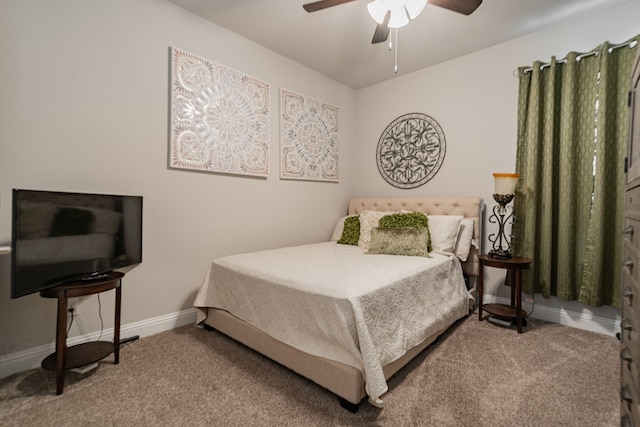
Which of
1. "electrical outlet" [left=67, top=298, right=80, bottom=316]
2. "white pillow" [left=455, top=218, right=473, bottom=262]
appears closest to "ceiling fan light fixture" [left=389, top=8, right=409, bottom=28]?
"white pillow" [left=455, top=218, right=473, bottom=262]

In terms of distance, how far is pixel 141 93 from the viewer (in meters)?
2.32

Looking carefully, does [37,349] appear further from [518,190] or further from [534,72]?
[534,72]

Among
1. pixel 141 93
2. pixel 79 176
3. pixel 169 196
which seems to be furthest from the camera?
pixel 169 196

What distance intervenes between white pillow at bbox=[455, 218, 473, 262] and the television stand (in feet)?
9.30

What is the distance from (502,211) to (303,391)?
98.7 inches

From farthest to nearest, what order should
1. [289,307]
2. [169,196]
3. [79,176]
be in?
[169,196], [79,176], [289,307]

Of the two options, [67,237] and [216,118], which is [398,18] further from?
[67,237]

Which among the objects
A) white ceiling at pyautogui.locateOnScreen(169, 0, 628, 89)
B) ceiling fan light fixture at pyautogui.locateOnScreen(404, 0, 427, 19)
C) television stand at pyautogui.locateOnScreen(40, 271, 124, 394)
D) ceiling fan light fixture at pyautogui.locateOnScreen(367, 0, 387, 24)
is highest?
white ceiling at pyautogui.locateOnScreen(169, 0, 628, 89)

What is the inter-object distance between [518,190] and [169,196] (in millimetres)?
3192

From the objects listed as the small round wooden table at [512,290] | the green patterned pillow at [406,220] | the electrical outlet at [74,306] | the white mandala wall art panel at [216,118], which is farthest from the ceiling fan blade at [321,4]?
the electrical outlet at [74,306]

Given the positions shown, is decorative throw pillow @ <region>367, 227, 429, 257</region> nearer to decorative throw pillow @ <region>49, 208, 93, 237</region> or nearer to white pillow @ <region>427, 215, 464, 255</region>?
white pillow @ <region>427, 215, 464, 255</region>

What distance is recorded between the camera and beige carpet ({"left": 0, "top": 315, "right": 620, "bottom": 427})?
1.49 metres

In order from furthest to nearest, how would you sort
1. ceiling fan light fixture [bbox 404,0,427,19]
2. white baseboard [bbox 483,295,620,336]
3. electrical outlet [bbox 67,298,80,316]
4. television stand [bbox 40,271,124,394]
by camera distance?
1. white baseboard [bbox 483,295,620,336]
2. electrical outlet [bbox 67,298,80,316]
3. ceiling fan light fixture [bbox 404,0,427,19]
4. television stand [bbox 40,271,124,394]

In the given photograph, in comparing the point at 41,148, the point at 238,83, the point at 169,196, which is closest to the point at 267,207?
the point at 169,196
